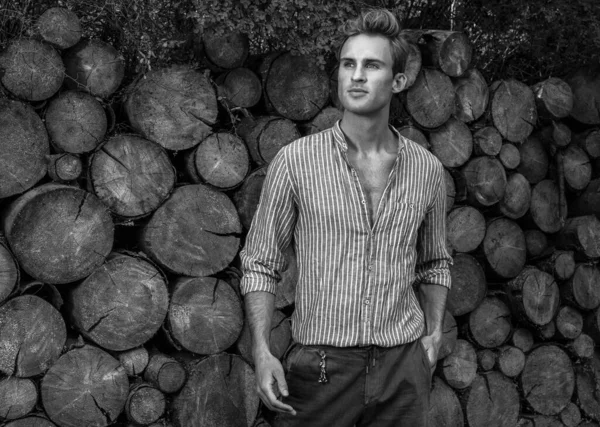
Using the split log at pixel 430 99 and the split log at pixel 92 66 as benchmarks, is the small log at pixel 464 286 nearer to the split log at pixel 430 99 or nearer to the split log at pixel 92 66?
the split log at pixel 430 99

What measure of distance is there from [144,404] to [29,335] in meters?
0.54

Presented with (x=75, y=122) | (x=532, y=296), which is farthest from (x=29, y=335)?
(x=532, y=296)

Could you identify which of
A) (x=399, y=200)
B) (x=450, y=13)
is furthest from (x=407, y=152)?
(x=450, y=13)

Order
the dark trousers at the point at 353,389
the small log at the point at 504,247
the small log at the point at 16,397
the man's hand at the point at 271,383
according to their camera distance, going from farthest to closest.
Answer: the small log at the point at 504,247 → the small log at the point at 16,397 → the dark trousers at the point at 353,389 → the man's hand at the point at 271,383

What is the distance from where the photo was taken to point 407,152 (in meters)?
2.77

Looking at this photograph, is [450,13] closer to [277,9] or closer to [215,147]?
[277,9]

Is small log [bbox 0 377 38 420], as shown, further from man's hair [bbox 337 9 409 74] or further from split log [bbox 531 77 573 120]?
split log [bbox 531 77 573 120]

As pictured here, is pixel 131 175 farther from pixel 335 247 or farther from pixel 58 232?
pixel 335 247

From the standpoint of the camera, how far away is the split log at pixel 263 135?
3.77m

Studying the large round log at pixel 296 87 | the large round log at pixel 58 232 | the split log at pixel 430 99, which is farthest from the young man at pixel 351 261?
the split log at pixel 430 99

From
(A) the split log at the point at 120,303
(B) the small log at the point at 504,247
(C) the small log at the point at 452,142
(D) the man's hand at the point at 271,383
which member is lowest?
(B) the small log at the point at 504,247

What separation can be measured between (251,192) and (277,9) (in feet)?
2.55

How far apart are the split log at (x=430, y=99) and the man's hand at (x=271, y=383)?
2074mm

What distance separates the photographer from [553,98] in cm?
470
